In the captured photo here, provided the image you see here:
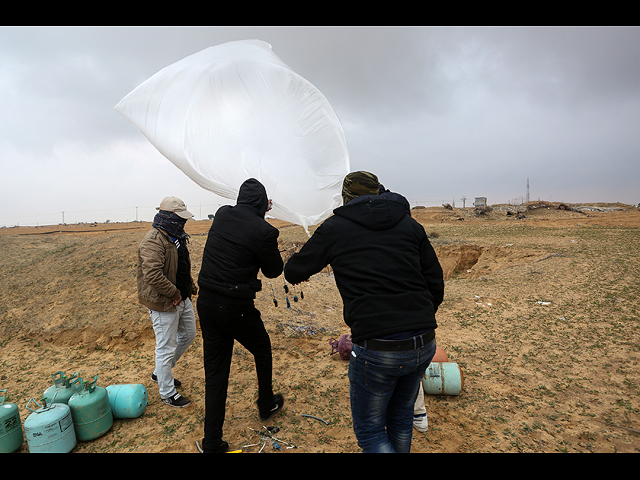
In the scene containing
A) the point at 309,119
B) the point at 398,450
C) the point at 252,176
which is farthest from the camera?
the point at 309,119

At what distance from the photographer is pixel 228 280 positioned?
2543 millimetres

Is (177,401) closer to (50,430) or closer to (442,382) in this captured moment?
(50,430)

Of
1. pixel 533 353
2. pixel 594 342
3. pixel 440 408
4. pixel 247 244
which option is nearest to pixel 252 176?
pixel 247 244

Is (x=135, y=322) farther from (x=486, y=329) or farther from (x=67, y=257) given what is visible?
(x=486, y=329)

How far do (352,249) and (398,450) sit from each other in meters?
1.31

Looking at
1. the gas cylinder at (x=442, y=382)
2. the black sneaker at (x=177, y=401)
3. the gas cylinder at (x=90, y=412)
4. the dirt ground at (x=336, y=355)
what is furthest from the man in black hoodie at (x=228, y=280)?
the gas cylinder at (x=442, y=382)

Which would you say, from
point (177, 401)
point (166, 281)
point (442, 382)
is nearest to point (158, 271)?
point (166, 281)

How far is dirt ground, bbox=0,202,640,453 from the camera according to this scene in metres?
2.94

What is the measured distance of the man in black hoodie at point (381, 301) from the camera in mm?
1812

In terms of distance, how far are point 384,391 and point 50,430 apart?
265 cm

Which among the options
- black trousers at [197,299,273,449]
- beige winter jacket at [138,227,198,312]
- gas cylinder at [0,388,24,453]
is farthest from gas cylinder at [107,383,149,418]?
black trousers at [197,299,273,449]

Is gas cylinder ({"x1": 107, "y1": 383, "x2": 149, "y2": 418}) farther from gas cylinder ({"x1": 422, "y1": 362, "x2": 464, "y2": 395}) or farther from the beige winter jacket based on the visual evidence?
gas cylinder ({"x1": 422, "y1": 362, "x2": 464, "y2": 395})

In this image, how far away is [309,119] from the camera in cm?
329

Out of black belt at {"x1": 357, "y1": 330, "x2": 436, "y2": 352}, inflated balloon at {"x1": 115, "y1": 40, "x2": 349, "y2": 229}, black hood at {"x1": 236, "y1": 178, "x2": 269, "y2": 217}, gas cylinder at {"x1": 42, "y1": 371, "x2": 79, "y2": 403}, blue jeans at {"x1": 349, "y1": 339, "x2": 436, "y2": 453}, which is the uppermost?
inflated balloon at {"x1": 115, "y1": 40, "x2": 349, "y2": 229}
